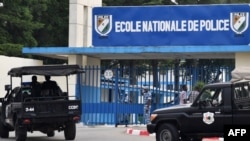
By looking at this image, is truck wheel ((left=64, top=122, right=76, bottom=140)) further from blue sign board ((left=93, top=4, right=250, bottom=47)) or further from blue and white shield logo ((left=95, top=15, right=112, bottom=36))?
blue and white shield logo ((left=95, top=15, right=112, bottom=36))

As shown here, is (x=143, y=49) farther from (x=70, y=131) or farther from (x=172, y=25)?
(x=70, y=131)

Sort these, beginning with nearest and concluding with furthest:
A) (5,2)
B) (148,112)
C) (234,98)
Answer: (234,98) → (148,112) → (5,2)

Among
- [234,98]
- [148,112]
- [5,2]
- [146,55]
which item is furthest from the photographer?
[5,2]

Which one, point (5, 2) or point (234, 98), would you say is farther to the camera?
point (5, 2)

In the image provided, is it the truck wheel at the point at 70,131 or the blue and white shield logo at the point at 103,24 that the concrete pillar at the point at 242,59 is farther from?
the truck wheel at the point at 70,131

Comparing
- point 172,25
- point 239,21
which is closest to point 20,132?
point 172,25

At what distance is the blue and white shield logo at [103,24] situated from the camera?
25938 millimetres

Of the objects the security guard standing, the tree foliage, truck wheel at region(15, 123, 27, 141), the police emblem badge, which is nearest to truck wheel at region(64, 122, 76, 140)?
truck wheel at region(15, 123, 27, 141)

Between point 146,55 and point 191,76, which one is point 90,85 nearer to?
point 146,55

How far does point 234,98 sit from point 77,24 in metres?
13.8

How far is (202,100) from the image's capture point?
589 inches

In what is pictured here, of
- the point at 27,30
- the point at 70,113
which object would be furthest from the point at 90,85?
the point at 27,30

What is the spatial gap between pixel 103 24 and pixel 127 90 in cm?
314

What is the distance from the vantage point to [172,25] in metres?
25.1
